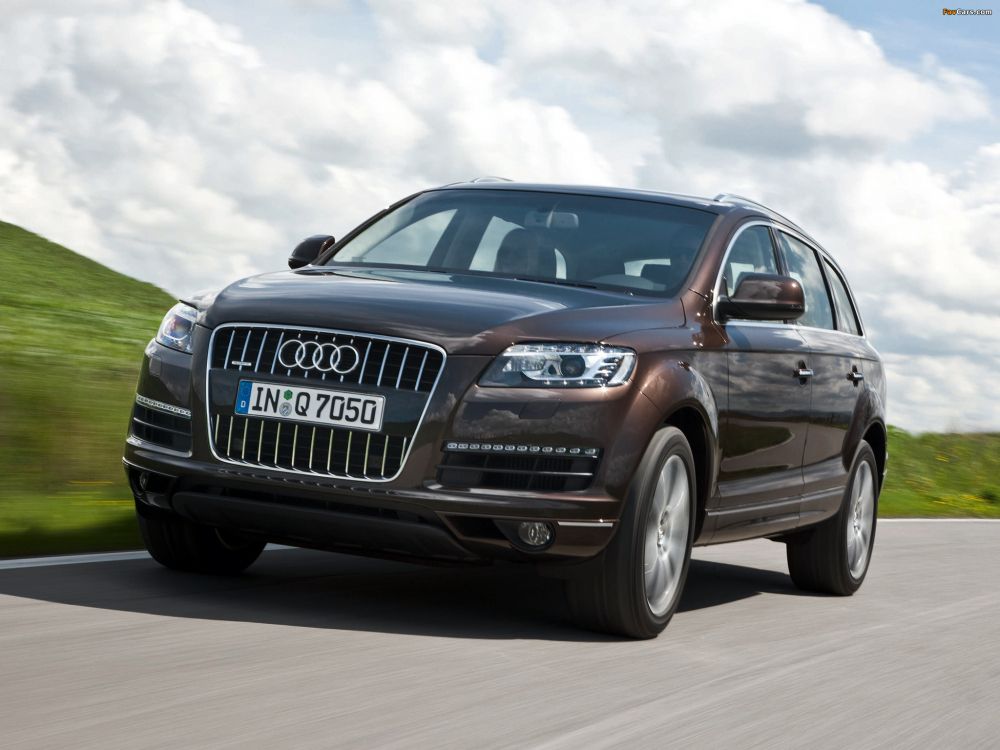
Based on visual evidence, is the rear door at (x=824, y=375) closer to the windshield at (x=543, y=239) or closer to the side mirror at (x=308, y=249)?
the windshield at (x=543, y=239)

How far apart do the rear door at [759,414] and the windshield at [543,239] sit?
0.30 m

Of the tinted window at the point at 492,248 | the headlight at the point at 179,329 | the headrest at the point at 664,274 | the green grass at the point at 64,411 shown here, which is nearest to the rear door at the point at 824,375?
the headrest at the point at 664,274

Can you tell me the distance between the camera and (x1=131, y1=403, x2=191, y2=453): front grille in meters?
6.01

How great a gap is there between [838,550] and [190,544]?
3530 millimetres

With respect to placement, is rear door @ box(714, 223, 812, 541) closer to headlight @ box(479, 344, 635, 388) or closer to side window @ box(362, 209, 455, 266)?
headlight @ box(479, 344, 635, 388)

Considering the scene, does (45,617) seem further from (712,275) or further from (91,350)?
(91,350)

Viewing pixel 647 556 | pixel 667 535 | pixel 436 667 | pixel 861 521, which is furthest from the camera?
pixel 861 521

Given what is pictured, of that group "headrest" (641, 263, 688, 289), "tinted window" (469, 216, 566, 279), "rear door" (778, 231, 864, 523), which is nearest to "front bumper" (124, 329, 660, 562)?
"headrest" (641, 263, 688, 289)

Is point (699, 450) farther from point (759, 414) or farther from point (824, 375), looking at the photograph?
point (824, 375)

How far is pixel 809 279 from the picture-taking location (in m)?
8.41

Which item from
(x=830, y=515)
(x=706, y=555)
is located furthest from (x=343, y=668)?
(x=706, y=555)

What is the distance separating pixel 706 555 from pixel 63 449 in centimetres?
391

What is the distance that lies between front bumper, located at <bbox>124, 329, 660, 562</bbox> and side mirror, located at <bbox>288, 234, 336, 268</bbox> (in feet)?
5.52

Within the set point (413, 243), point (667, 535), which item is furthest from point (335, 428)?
point (413, 243)
